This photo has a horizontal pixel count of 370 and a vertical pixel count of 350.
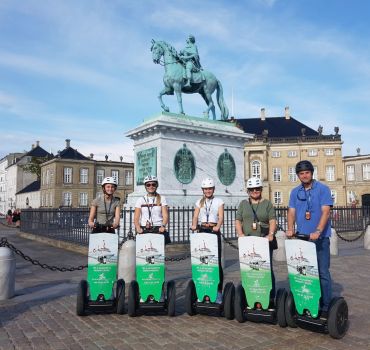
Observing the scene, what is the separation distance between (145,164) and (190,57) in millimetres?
4484

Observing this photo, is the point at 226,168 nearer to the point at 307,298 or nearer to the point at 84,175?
the point at 307,298

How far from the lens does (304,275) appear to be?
14.0 ft

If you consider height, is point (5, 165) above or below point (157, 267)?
above

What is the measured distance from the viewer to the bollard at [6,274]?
20.1ft

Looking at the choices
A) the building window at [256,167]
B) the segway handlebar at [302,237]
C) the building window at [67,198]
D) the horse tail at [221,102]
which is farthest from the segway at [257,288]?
the building window at [67,198]

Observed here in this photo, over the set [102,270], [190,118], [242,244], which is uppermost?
[190,118]

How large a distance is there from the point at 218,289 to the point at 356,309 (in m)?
2.10

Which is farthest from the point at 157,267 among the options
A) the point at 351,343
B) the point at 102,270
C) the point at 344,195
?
the point at 344,195

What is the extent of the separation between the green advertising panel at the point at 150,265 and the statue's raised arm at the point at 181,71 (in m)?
9.24

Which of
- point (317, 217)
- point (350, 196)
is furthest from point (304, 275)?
point (350, 196)

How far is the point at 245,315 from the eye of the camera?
184 inches

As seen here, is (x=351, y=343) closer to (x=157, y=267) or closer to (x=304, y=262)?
(x=304, y=262)

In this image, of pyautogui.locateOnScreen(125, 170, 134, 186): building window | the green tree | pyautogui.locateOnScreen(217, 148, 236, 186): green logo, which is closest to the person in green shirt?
pyautogui.locateOnScreen(217, 148, 236, 186): green logo

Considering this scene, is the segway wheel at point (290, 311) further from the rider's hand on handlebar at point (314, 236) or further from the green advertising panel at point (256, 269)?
the rider's hand on handlebar at point (314, 236)
